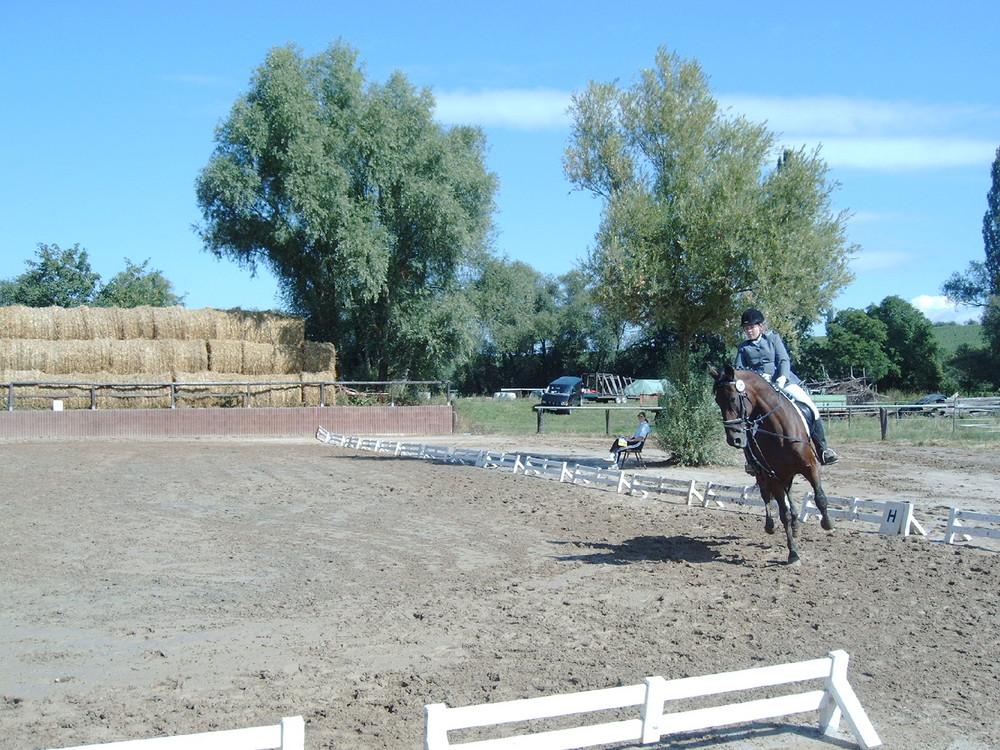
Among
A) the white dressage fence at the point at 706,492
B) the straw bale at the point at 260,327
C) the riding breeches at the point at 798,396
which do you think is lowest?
the white dressage fence at the point at 706,492

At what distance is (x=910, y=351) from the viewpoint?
2377 inches

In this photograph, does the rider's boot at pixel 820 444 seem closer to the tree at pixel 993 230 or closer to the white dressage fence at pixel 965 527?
the white dressage fence at pixel 965 527

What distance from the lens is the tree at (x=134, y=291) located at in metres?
48.9

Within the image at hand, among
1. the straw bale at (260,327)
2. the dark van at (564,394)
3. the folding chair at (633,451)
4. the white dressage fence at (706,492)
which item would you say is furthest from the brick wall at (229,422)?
the dark van at (564,394)

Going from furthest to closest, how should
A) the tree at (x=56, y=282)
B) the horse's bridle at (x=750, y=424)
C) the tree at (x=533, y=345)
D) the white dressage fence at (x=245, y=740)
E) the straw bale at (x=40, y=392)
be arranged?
the tree at (x=533, y=345)
the tree at (x=56, y=282)
the straw bale at (x=40, y=392)
the horse's bridle at (x=750, y=424)
the white dressage fence at (x=245, y=740)

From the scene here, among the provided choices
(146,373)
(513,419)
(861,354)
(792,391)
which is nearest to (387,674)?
(792,391)

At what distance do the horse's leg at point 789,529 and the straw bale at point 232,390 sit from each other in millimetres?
25156

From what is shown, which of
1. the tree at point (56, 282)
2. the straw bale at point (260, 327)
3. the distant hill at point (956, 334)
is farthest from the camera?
the distant hill at point (956, 334)

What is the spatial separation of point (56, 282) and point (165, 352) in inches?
814

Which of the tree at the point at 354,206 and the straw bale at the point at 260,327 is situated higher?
the tree at the point at 354,206

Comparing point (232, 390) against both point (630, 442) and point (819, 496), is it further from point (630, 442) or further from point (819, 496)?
point (819, 496)

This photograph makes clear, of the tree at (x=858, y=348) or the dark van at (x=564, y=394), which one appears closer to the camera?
the dark van at (x=564, y=394)

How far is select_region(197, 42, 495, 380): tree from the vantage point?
114ft

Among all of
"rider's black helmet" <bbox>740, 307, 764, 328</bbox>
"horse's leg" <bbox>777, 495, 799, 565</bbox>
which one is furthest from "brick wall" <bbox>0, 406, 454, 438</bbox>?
"horse's leg" <bbox>777, 495, 799, 565</bbox>
